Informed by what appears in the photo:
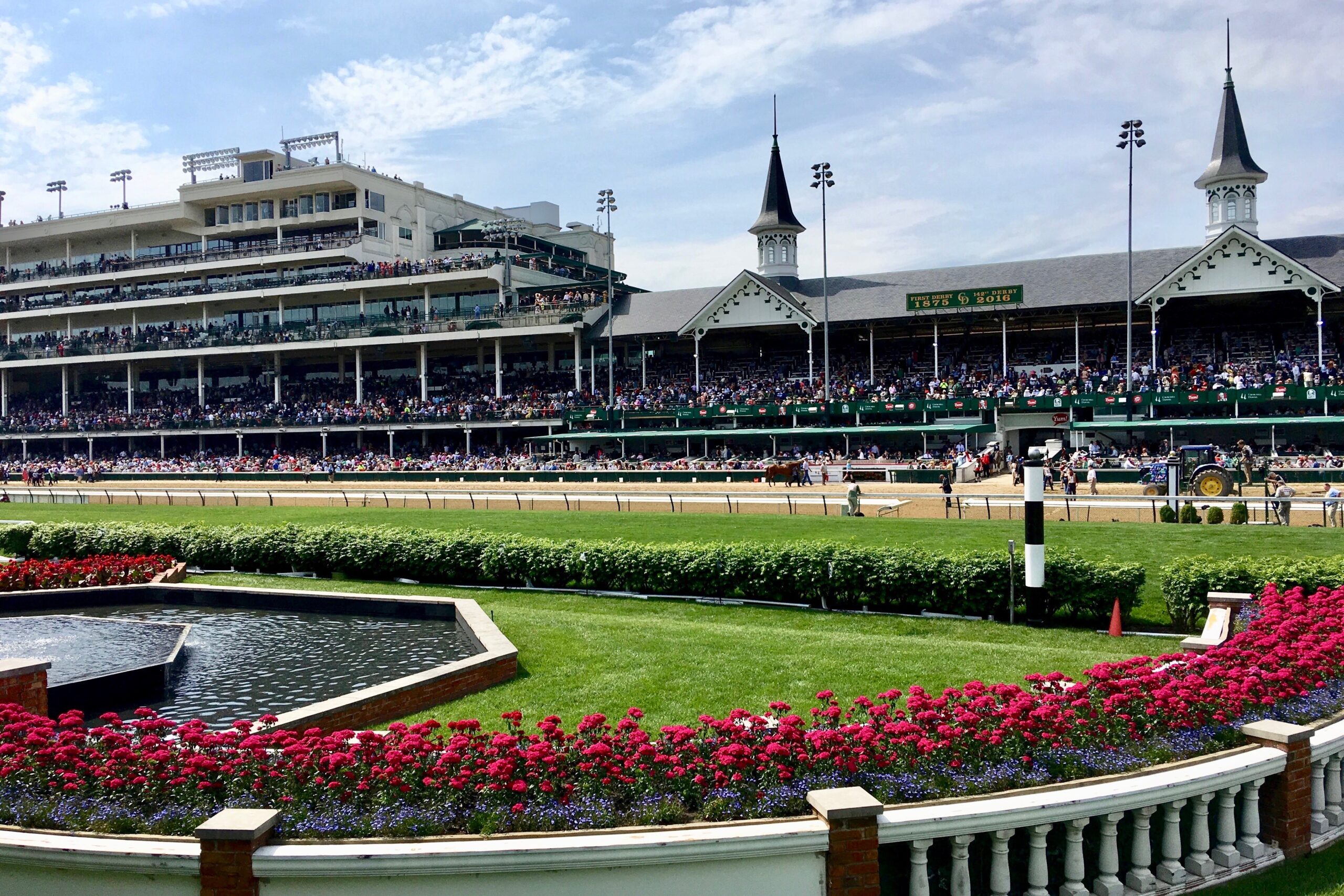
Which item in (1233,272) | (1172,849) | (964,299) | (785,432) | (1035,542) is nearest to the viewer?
(1172,849)

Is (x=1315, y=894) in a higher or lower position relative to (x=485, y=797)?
lower

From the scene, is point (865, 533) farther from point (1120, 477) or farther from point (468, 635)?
point (1120, 477)

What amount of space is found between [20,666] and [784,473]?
3031 cm

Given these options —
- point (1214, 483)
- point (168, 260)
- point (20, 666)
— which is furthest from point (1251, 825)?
point (168, 260)

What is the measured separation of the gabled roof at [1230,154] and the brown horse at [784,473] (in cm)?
2597

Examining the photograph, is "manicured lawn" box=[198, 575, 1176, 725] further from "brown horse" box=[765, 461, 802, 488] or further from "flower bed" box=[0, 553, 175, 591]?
"brown horse" box=[765, 461, 802, 488]

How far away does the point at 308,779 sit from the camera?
5.61 m

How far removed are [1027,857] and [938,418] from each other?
41.0 metres

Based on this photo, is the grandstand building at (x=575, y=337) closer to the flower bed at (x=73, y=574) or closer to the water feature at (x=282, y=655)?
Answer: the flower bed at (x=73, y=574)

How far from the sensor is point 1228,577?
493 inches

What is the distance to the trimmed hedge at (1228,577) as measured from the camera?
12.0 metres

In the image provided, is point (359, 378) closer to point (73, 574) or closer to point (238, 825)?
point (73, 574)

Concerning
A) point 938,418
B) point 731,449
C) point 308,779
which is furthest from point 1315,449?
point 308,779

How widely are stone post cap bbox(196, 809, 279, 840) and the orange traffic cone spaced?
10.7 meters
